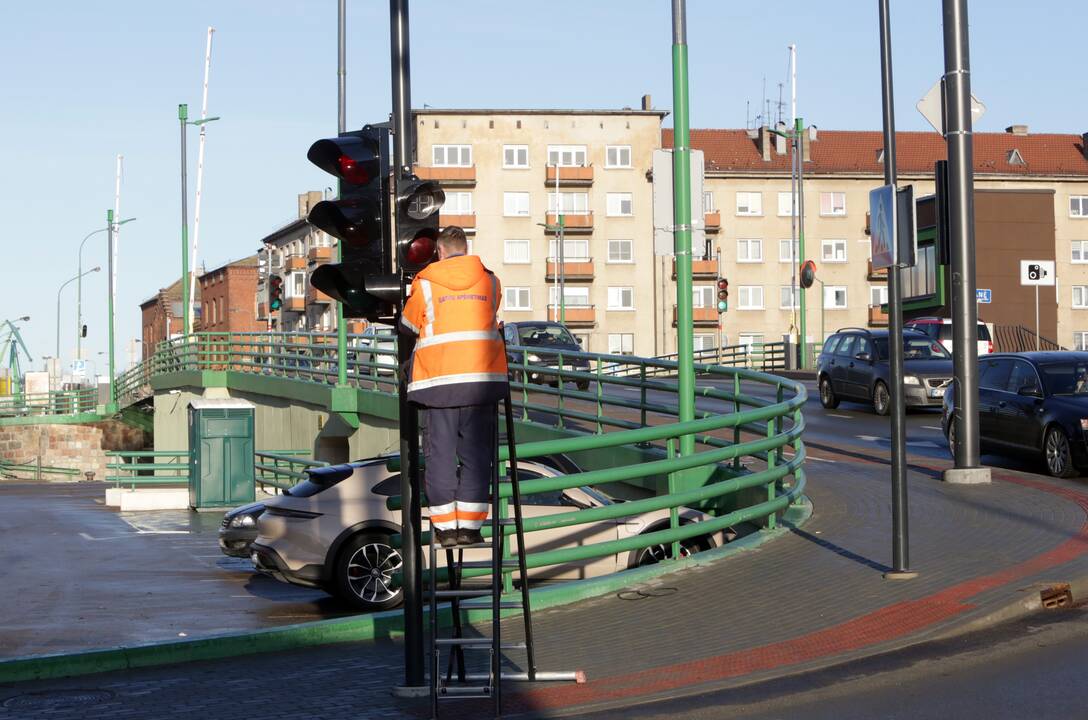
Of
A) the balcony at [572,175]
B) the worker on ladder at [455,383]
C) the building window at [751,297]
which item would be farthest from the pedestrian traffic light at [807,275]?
the worker on ladder at [455,383]

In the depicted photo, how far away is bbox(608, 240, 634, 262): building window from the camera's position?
289 feet

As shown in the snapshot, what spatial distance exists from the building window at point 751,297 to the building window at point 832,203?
19.6 feet

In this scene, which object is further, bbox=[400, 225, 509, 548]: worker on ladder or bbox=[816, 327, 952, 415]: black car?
bbox=[816, 327, 952, 415]: black car

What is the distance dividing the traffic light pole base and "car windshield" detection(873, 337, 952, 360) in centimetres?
1287

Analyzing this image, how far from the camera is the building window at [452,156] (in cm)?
8600

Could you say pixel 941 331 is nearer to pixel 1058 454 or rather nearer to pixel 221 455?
pixel 221 455

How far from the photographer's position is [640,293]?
87.8m

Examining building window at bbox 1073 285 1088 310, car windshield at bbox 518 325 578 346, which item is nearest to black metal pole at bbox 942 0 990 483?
car windshield at bbox 518 325 578 346

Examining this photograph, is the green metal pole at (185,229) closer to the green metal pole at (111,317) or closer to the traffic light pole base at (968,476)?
the green metal pole at (111,317)

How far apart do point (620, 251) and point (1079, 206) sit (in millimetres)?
28046

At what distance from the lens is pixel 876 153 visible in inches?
3514

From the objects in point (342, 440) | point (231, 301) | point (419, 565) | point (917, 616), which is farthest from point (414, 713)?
point (231, 301)

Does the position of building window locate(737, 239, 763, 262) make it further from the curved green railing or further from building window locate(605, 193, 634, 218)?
the curved green railing

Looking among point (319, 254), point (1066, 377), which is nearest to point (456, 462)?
point (1066, 377)
